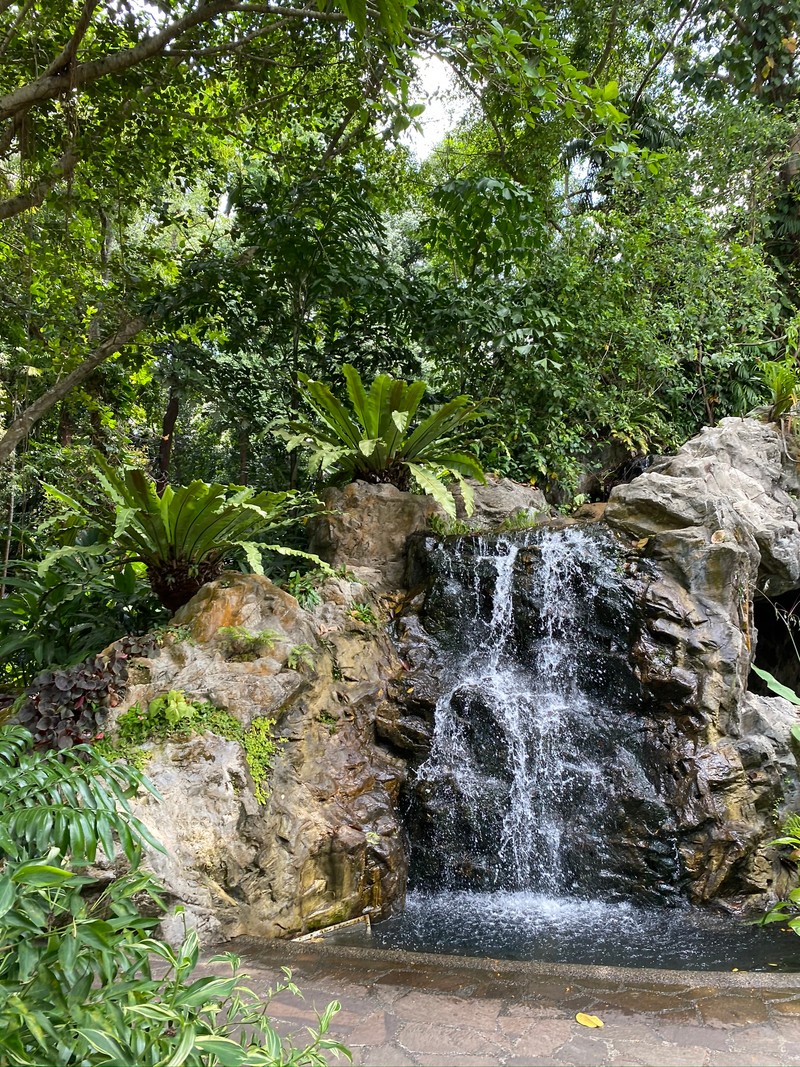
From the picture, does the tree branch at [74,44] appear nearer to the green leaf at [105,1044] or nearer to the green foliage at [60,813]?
the green foliage at [60,813]

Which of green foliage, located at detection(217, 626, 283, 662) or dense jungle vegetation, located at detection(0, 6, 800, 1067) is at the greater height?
dense jungle vegetation, located at detection(0, 6, 800, 1067)

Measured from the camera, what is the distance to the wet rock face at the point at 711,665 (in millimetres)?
4637

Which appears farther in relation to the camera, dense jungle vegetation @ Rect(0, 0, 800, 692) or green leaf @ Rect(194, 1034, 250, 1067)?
dense jungle vegetation @ Rect(0, 0, 800, 692)

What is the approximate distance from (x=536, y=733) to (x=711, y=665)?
1.38 m

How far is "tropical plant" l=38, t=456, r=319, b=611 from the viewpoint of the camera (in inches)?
168

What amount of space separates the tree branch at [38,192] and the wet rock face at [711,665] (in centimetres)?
487

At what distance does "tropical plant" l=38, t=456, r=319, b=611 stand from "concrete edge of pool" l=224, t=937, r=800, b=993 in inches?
83.9

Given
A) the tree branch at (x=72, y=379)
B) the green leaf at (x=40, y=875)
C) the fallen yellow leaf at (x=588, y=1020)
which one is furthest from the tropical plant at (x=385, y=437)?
the green leaf at (x=40, y=875)

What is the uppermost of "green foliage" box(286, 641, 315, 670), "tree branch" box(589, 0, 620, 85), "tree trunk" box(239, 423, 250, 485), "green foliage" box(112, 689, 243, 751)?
"tree branch" box(589, 0, 620, 85)

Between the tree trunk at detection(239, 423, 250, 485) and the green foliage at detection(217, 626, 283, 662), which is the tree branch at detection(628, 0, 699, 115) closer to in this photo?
the tree trunk at detection(239, 423, 250, 485)

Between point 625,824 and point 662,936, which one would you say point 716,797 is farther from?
point 662,936

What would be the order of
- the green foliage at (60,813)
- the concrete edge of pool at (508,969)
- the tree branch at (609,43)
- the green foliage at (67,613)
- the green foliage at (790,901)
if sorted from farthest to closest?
the tree branch at (609,43), the green foliage at (67,613), the green foliage at (790,901), the concrete edge of pool at (508,969), the green foliage at (60,813)

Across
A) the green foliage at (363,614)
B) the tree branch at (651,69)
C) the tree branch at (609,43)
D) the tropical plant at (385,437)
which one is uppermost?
the tree branch at (651,69)

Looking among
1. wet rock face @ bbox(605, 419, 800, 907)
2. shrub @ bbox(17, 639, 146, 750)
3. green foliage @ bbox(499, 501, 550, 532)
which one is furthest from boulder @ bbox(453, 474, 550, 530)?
shrub @ bbox(17, 639, 146, 750)
